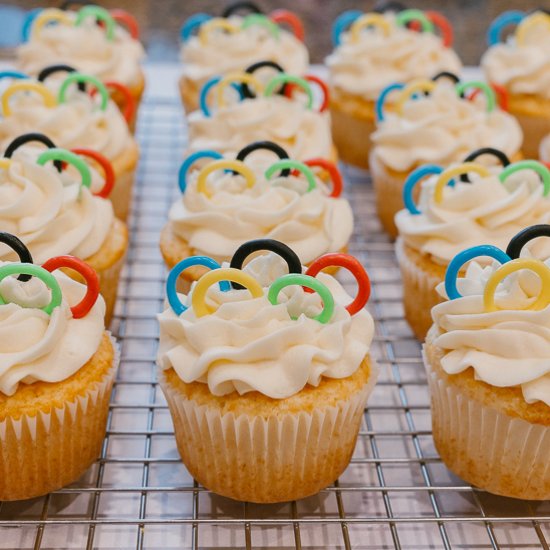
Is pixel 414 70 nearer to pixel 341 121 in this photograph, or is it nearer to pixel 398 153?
pixel 341 121

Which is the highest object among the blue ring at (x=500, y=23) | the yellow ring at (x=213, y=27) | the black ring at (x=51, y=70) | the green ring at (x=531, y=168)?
the green ring at (x=531, y=168)

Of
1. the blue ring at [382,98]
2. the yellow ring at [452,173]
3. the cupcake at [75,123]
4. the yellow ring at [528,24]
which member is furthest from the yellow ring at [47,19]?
the yellow ring at [452,173]

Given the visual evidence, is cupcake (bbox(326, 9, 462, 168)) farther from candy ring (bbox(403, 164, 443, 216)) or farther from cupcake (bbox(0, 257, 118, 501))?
cupcake (bbox(0, 257, 118, 501))

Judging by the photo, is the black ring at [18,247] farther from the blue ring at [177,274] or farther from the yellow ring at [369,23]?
the yellow ring at [369,23]

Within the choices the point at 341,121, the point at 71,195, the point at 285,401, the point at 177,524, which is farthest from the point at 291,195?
the point at 341,121

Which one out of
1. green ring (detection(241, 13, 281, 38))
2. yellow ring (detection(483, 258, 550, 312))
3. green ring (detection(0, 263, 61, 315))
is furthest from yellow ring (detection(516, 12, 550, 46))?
green ring (detection(0, 263, 61, 315))

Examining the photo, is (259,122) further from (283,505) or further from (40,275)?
(283,505)

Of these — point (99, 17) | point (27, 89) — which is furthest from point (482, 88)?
point (99, 17)
